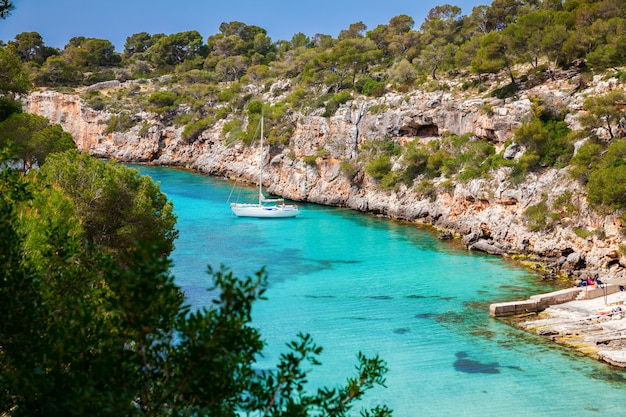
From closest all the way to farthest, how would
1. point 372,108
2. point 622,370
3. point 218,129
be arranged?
point 622,370 < point 372,108 < point 218,129

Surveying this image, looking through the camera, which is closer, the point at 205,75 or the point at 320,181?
the point at 320,181

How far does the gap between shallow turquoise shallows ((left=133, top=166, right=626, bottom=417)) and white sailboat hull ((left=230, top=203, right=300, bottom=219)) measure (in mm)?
979

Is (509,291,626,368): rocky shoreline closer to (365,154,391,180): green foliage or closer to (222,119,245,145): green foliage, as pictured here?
(365,154,391,180): green foliage

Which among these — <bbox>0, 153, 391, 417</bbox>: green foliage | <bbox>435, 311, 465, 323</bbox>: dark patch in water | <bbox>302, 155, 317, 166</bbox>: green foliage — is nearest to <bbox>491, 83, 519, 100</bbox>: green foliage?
<bbox>302, 155, 317, 166</bbox>: green foliage

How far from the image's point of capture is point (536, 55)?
41625mm

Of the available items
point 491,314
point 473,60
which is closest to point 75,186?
point 491,314

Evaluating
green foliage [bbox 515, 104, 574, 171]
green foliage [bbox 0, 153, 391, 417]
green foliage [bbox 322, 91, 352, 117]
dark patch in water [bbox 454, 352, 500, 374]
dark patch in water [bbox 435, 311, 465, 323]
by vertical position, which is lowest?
dark patch in water [bbox 454, 352, 500, 374]

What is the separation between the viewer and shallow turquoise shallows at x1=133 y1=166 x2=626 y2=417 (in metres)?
16.3

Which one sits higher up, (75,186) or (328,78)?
(328,78)

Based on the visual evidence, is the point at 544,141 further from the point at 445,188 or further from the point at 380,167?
the point at 380,167

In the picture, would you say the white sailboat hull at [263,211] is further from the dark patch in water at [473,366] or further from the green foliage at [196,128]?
the green foliage at [196,128]

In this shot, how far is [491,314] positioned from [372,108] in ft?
101

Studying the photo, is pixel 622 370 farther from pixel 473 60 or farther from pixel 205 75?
pixel 205 75

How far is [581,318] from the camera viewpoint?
2108cm
